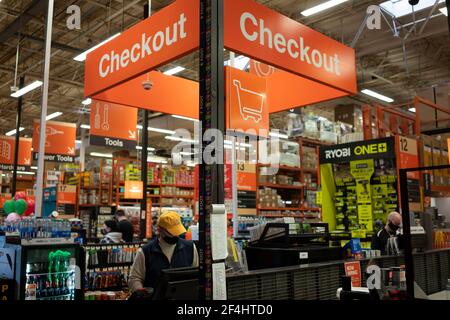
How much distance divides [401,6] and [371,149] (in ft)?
20.7

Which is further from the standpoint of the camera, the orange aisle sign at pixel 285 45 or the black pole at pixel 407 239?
the orange aisle sign at pixel 285 45

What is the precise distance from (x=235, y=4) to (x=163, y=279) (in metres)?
2.40

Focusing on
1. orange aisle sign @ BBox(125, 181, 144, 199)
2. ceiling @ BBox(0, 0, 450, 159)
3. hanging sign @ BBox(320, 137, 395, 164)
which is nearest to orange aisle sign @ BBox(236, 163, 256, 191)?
hanging sign @ BBox(320, 137, 395, 164)

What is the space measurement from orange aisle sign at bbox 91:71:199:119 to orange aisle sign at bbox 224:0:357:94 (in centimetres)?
236

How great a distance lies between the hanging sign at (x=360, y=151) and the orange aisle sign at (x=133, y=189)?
220 inches

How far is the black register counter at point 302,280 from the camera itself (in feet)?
8.17

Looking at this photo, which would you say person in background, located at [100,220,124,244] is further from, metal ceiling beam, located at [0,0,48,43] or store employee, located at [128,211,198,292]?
metal ceiling beam, located at [0,0,48,43]

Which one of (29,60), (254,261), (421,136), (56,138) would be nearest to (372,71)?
(421,136)

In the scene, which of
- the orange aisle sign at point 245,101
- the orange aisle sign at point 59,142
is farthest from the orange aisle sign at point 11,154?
the orange aisle sign at point 245,101

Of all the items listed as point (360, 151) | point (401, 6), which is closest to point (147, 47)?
point (360, 151)

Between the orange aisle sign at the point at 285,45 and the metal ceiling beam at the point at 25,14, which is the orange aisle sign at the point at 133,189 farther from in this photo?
the orange aisle sign at the point at 285,45

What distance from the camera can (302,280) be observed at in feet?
9.27

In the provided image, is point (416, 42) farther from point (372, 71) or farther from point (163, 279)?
point (163, 279)
